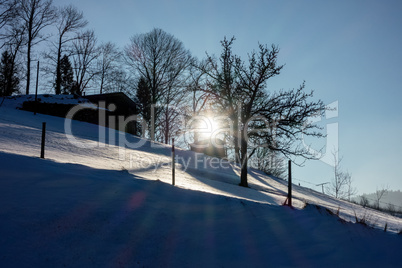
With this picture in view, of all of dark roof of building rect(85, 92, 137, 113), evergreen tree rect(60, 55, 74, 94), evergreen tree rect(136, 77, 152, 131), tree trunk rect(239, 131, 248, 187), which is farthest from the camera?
evergreen tree rect(60, 55, 74, 94)

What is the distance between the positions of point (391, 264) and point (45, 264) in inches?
208

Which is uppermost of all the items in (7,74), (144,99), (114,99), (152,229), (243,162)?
(7,74)

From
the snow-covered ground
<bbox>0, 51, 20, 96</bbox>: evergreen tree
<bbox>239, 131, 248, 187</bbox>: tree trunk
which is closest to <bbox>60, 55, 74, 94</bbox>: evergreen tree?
<bbox>0, 51, 20, 96</bbox>: evergreen tree

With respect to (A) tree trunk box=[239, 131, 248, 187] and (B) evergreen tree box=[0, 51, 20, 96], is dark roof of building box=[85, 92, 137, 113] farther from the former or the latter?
(A) tree trunk box=[239, 131, 248, 187]

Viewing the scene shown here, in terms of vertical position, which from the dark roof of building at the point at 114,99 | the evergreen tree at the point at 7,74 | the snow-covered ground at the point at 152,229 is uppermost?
the evergreen tree at the point at 7,74

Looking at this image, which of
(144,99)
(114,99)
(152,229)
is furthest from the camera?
(144,99)

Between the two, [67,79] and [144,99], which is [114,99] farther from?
[67,79]

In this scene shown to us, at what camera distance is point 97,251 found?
4.19 meters

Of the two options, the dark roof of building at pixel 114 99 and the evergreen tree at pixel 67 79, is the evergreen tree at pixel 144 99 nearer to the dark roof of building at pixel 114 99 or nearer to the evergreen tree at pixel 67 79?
the dark roof of building at pixel 114 99

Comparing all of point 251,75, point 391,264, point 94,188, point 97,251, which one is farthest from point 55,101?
point 391,264

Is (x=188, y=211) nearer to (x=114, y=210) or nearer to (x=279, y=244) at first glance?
(x=114, y=210)

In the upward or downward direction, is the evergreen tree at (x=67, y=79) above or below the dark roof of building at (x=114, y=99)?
above

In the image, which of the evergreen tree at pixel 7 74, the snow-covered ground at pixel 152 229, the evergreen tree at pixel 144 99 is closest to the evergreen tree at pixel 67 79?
the evergreen tree at pixel 7 74

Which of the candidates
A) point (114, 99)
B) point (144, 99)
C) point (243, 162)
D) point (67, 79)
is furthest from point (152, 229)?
point (67, 79)
